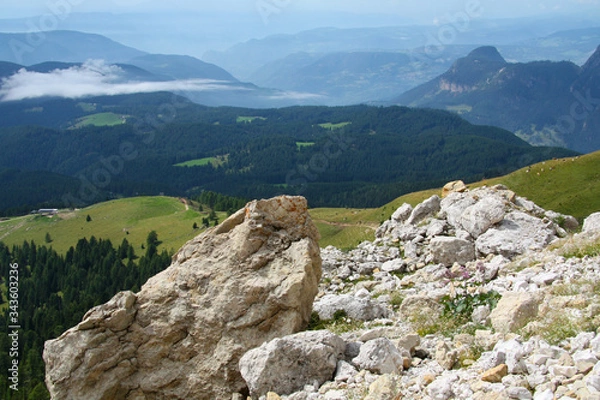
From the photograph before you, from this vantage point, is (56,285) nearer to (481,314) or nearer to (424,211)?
(424,211)

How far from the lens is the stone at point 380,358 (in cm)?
1362

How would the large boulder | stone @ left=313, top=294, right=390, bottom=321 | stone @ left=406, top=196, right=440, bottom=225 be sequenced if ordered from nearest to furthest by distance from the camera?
1. the large boulder
2. stone @ left=313, top=294, right=390, bottom=321
3. stone @ left=406, top=196, right=440, bottom=225

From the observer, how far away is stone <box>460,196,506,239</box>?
1211 inches

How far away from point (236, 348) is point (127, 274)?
121 m

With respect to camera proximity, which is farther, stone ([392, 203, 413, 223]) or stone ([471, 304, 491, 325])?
stone ([392, 203, 413, 223])

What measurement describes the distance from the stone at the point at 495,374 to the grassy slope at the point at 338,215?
68612mm

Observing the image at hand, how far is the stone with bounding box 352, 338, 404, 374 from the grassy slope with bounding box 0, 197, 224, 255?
135 metres

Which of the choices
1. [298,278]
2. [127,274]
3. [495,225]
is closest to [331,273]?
[495,225]

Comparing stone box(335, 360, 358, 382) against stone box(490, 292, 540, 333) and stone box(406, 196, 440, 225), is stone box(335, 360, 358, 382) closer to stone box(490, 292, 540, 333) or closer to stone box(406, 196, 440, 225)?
stone box(490, 292, 540, 333)

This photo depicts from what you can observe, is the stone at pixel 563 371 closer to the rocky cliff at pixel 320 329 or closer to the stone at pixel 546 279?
the rocky cliff at pixel 320 329

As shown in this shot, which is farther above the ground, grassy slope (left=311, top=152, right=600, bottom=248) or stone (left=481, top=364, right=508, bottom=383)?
stone (left=481, top=364, right=508, bottom=383)

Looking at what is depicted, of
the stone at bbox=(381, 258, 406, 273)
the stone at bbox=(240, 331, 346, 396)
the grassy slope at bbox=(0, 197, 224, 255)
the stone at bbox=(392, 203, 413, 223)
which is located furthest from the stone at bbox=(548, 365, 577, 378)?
the grassy slope at bbox=(0, 197, 224, 255)

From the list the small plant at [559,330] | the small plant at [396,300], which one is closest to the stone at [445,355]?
the small plant at [559,330]

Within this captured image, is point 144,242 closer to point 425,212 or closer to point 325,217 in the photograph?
point 325,217
